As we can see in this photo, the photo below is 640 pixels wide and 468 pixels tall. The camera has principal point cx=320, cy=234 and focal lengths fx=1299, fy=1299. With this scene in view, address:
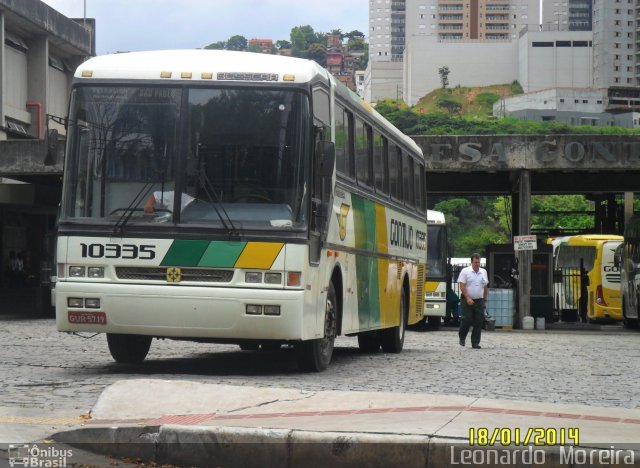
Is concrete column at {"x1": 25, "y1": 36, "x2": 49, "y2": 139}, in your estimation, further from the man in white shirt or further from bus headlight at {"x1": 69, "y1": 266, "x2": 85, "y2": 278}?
bus headlight at {"x1": 69, "y1": 266, "x2": 85, "y2": 278}

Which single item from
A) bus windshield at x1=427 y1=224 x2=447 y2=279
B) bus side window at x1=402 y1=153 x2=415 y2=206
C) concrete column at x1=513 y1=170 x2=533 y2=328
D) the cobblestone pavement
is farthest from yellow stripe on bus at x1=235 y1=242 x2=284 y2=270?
concrete column at x1=513 y1=170 x2=533 y2=328

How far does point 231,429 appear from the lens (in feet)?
27.6

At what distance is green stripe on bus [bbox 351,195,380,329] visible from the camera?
16.4 metres

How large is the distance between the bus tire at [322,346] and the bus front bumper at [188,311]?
1.10 meters

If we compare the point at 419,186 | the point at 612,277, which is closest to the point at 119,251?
the point at 419,186

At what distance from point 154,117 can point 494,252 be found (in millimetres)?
26578

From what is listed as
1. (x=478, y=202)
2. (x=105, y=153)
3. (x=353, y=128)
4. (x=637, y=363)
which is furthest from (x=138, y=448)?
(x=478, y=202)

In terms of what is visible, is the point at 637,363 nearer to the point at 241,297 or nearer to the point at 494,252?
the point at 241,297

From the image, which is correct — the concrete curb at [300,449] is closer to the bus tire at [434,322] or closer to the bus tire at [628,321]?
the bus tire at [434,322]

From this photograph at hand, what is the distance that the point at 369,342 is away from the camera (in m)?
20.3

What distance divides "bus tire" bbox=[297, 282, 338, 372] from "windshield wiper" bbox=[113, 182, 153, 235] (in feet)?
8.09

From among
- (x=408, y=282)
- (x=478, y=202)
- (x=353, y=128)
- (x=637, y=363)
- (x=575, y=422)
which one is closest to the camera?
(x=575, y=422)

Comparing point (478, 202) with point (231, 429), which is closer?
point (231, 429)

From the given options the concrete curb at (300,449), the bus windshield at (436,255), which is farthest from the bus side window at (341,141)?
the bus windshield at (436,255)
